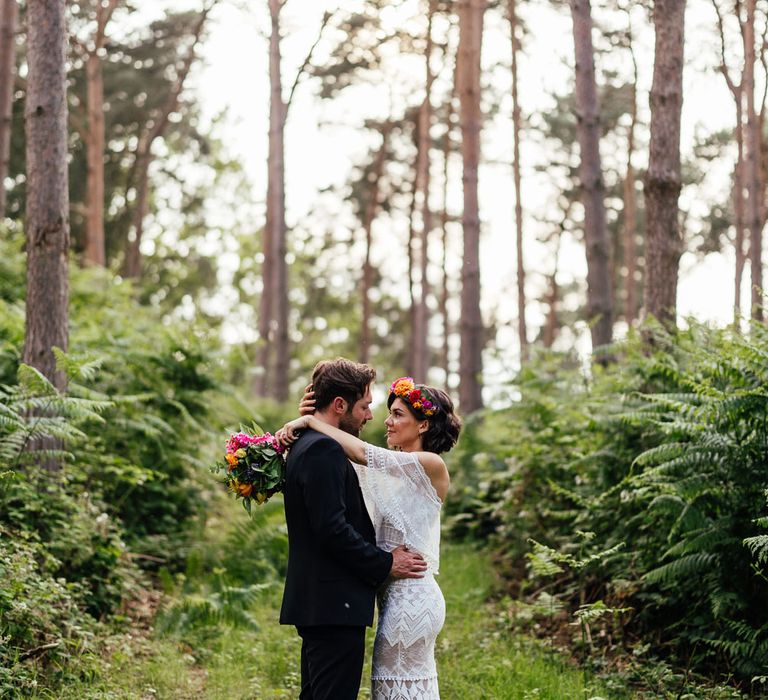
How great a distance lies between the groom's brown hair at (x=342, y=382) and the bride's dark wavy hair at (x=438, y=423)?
0.40 m

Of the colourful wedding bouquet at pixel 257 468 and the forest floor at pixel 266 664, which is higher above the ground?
the colourful wedding bouquet at pixel 257 468

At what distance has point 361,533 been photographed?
504cm

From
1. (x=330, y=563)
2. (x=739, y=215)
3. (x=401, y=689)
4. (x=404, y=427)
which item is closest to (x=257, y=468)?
(x=330, y=563)

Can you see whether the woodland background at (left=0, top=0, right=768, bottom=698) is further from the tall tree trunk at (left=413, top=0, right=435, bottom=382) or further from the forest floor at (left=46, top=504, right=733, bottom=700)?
the tall tree trunk at (left=413, top=0, right=435, bottom=382)

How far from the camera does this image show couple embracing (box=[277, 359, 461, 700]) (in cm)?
471

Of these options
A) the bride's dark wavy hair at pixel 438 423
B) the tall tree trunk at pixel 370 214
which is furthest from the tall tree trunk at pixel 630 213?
the bride's dark wavy hair at pixel 438 423

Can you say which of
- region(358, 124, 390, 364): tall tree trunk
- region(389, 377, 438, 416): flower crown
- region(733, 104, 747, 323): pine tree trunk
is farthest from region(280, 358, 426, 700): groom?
region(358, 124, 390, 364): tall tree trunk

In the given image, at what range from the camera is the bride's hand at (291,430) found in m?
4.96

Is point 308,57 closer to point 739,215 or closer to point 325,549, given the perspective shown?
point 739,215

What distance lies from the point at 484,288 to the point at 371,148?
40.6ft

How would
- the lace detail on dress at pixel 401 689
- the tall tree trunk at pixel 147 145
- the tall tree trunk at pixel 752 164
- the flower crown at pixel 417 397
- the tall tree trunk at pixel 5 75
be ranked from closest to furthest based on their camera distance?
the lace detail on dress at pixel 401 689 < the flower crown at pixel 417 397 < the tall tree trunk at pixel 5 75 < the tall tree trunk at pixel 752 164 < the tall tree trunk at pixel 147 145

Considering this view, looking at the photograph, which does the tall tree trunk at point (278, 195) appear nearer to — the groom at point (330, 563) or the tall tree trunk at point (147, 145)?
the tall tree trunk at point (147, 145)

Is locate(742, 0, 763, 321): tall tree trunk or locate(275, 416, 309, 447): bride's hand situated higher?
locate(742, 0, 763, 321): tall tree trunk

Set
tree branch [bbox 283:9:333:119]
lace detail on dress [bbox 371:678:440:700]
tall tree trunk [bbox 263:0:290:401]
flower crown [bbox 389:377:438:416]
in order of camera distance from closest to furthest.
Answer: lace detail on dress [bbox 371:678:440:700], flower crown [bbox 389:377:438:416], tall tree trunk [bbox 263:0:290:401], tree branch [bbox 283:9:333:119]
